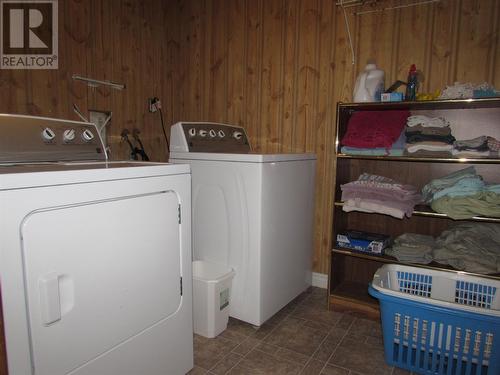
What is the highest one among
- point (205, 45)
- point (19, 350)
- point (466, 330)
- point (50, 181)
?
point (205, 45)

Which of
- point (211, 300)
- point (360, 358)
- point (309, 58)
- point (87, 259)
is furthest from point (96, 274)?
point (309, 58)

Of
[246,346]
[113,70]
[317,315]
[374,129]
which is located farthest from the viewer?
[113,70]

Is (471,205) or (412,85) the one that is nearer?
(471,205)

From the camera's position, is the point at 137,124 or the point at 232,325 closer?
the point at 232,325

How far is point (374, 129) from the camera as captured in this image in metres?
2.07

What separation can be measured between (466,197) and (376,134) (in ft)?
1.95

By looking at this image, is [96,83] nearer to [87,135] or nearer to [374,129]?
[87,135]

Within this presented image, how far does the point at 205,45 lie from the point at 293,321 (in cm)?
234

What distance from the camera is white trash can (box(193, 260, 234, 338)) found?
187cm

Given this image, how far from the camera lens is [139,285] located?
1287 millimetres

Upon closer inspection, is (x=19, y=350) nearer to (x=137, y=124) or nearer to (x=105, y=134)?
(x=105, y=134)

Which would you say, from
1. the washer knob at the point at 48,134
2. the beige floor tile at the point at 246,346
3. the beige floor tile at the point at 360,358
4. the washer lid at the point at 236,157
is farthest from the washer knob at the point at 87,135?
the beige floor tile at the point at 360,358

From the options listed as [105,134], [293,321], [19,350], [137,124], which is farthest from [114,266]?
[137,124]

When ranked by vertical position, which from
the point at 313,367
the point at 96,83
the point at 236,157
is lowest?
the point at 313,367
